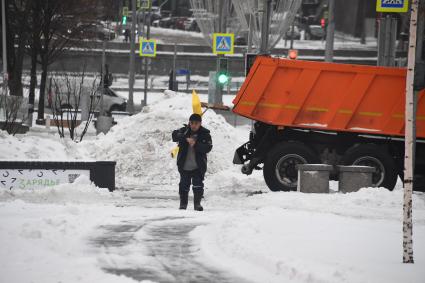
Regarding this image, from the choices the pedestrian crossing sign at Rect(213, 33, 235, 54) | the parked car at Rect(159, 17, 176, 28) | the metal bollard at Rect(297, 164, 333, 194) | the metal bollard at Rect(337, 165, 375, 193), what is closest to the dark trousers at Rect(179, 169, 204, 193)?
the metal bollard at Rect(297, 164, 333, 194)

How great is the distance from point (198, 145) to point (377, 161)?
4808 millimetres

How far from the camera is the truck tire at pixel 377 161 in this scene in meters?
16.9

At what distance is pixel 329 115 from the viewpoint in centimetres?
1702

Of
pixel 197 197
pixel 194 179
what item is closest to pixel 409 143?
pixel 194 179

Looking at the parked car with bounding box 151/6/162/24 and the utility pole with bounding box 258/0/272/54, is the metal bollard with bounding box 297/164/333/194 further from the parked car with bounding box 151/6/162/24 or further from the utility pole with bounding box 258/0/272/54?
the parked car with bounding box 151/6/162/24

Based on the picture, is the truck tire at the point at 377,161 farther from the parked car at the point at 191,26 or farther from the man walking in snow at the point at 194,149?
the parked car at the point at 191,26

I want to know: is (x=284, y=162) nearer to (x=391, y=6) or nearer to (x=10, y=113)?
(x=391, y=6)

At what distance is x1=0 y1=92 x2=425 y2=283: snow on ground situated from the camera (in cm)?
866

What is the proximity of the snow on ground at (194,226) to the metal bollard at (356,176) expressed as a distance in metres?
0.82

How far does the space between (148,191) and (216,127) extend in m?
4.47

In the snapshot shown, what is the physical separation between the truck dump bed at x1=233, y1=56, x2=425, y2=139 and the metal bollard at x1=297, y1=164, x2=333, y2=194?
1108mm

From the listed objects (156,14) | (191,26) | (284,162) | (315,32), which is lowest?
(284,162)

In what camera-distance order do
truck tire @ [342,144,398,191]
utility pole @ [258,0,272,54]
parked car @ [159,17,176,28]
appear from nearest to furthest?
truck tire @ [342,144,398,191] → utility pole @ [258,0,272,54] → parked car @ [159,17,176,28]

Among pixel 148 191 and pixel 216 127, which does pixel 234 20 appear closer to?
pixel 216 127
